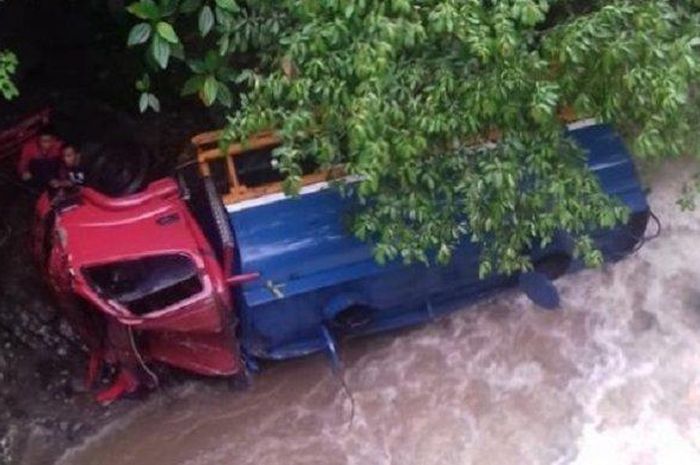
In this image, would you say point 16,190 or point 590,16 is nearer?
point 590,16

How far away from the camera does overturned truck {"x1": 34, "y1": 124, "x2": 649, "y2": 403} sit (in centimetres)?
557

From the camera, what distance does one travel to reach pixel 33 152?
21.5 ft

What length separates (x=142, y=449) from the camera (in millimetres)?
6008

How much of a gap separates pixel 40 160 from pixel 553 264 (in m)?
3.68

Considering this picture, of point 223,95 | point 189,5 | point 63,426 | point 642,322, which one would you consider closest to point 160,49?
point 189,5

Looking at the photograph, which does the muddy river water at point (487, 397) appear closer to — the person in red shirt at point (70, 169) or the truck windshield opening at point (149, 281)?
the truck windshield opening at point (149, 281)

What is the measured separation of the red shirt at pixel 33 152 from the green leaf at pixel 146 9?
250 centimetres

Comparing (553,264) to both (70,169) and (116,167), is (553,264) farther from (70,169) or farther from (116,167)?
(70,169)

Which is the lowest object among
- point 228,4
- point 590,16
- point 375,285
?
point 375,285

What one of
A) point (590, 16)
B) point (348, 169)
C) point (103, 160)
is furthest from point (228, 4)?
point (103, 160)

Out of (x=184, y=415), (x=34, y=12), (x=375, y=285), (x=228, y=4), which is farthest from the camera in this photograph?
(x=34, y=12)

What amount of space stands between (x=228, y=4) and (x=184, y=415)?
9.88ft

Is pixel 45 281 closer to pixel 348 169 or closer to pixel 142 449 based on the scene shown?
pixel 142 449

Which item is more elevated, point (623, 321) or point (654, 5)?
point (654, 5)
